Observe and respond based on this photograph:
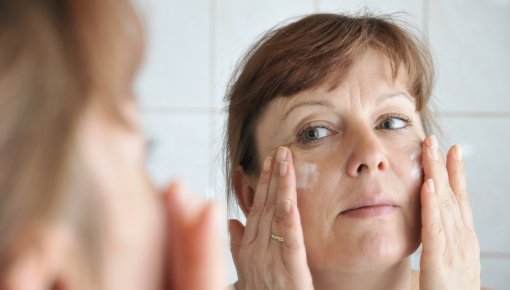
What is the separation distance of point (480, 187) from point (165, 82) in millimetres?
771

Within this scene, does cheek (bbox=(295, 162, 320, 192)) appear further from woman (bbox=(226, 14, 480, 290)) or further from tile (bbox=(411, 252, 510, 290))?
tile (bbox=(411, 252, 510, 290))

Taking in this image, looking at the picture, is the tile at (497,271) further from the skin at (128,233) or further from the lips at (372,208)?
the skin at (128,233)

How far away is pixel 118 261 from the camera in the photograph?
0.65ft

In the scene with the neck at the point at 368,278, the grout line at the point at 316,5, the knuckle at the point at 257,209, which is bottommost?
the neck at the point at 368,278

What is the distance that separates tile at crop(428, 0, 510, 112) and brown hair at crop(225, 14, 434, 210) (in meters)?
0.47

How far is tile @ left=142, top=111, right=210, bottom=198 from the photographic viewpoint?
138cm

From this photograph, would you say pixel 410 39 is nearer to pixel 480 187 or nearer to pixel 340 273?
pixel 340 273

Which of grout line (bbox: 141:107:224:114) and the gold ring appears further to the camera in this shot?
grout line (bbox: 141:107:224:114)

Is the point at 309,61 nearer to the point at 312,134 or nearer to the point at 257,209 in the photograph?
the point at 312,134

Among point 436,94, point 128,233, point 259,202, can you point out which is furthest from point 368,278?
point 436,94

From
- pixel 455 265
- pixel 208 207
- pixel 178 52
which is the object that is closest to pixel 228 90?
pixel 455 265

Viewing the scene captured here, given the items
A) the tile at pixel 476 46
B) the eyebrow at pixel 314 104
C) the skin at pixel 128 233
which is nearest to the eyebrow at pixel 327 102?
the eyebrow at pixel 314 104

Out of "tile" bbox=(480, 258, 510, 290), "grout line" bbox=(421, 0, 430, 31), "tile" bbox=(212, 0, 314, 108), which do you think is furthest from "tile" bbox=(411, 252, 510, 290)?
"tile" bbox=(212, 0, 314, 108)

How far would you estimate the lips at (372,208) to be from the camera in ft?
2.00
